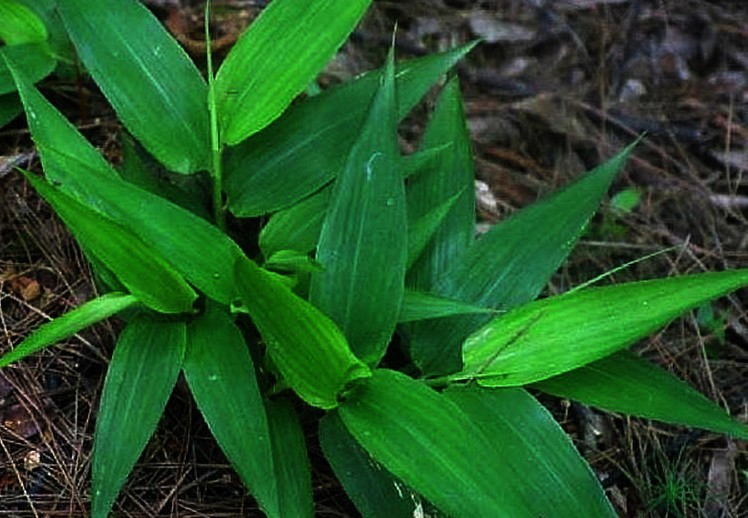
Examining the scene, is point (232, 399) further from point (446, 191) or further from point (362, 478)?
point (446, 191)

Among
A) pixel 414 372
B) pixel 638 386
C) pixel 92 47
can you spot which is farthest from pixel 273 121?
pixel 638 386

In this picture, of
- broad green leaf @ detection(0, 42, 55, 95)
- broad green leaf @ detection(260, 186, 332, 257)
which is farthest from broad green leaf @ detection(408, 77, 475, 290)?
broad green leaf @ detection(0, 42, 55, 95)

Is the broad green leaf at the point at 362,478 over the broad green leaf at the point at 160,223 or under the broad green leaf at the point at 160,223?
under

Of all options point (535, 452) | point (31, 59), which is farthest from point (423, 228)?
point (31, 59)

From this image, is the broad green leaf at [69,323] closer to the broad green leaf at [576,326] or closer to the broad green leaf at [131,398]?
the broad green leaf at [131,398]

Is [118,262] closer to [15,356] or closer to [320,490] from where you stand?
[15,356]

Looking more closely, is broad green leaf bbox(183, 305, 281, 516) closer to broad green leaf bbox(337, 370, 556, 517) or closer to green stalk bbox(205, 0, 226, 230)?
broad green leaf bbox(337, 370, 556, 517)

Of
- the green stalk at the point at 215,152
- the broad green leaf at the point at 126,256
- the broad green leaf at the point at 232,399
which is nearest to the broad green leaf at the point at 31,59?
the green stalk at the point at 215,152
